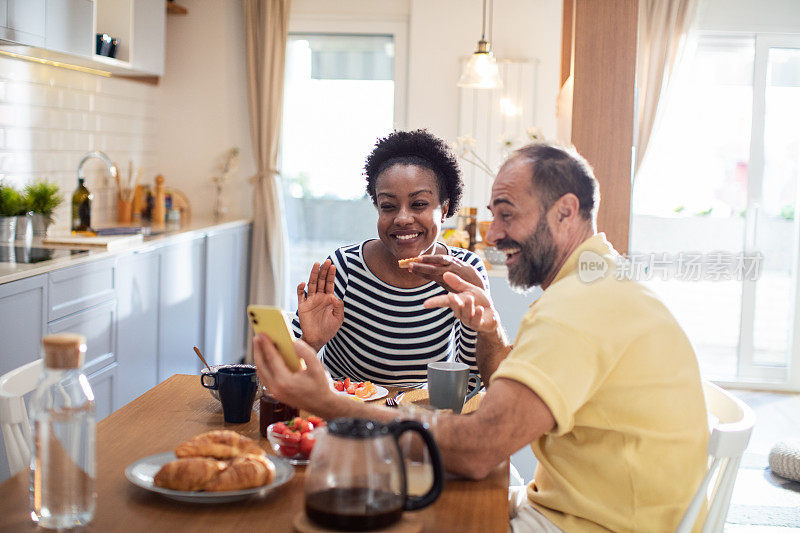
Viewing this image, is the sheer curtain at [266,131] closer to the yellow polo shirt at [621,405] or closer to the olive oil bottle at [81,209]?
the olive oil bottle at [81,209]

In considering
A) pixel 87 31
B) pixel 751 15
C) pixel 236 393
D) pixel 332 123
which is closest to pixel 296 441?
pixel 236 393

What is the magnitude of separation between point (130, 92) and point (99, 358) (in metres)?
2.23

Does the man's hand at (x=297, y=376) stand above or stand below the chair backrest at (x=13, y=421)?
above

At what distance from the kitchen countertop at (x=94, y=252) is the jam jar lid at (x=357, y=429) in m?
1.93

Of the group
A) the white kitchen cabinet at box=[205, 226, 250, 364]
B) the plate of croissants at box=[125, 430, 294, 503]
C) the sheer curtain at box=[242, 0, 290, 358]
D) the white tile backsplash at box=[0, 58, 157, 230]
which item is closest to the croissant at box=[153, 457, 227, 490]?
the plate of croissants at box=[125, 430, 294, 503]

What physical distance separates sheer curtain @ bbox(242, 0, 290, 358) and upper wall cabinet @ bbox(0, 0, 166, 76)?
26.3 inches

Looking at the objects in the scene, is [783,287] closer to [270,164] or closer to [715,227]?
[715,227]

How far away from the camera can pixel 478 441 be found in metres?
1.22

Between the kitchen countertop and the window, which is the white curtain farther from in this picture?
the kitchen countertop

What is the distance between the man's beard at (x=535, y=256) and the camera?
4.86ft

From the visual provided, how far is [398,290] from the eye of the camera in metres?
2.26

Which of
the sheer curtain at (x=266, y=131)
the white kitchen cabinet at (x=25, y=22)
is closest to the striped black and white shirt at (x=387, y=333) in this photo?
the white kitchen cabinet at (x=25, y=22)

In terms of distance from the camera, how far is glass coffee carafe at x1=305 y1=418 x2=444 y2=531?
0.99 meters

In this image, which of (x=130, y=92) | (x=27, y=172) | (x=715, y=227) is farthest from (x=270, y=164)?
(x=715, y=227)
